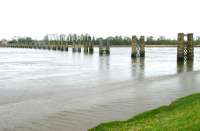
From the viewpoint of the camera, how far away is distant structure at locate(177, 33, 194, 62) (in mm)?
44434

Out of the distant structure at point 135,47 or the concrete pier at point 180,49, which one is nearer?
the concrete pier at point 180,49

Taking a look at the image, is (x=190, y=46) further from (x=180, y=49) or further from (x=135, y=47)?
(x=135, y=47)

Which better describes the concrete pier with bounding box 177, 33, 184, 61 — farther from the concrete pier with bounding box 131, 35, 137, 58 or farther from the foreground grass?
the foreground grass

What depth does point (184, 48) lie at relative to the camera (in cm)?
4681

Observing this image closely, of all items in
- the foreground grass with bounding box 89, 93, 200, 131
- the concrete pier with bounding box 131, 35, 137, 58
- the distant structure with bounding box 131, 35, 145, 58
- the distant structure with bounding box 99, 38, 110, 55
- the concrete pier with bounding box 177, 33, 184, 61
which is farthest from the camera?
the distant structure with bounding box 99, 38, 110, 55

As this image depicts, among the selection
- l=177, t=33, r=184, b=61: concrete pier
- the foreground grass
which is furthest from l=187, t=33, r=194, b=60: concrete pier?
the foreground grass

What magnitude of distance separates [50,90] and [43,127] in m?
8.09

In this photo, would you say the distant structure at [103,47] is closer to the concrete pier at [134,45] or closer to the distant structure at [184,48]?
the concrete pier at [134,45]

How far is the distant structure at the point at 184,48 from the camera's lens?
44.4 meters

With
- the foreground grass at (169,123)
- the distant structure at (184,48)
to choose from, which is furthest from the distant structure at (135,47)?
the foreground grass at (169,123)

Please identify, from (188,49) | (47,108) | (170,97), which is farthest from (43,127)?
(188,49)

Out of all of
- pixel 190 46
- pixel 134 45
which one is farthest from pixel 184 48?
pixel 134 45

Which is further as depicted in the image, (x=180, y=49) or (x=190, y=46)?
(x=190, y=46)

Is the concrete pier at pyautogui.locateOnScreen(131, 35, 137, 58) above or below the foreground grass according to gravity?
above
